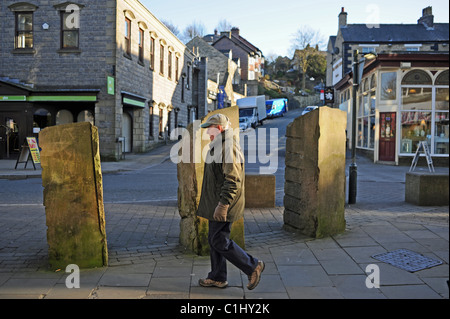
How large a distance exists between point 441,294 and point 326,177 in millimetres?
2583

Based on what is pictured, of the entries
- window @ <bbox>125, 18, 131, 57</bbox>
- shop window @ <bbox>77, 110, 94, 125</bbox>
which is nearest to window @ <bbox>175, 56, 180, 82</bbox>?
window @ <bbox>125, 18, 131, 57</bbox>

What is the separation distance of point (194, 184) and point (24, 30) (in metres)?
20.1

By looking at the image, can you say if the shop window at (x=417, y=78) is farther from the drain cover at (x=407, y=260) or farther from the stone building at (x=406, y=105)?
the drain cover at (x=407, y=260)

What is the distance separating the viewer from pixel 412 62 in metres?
20.6

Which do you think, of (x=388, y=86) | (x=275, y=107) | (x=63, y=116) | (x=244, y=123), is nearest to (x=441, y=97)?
(x=388, y=86)

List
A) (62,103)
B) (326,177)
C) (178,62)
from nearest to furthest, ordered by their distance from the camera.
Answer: (326,177), (62,103), (178,62)

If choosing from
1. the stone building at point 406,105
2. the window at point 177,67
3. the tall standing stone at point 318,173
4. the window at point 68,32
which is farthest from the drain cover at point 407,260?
the window at point 177,67

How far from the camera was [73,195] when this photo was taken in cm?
503

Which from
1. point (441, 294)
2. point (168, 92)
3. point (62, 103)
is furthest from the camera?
point (168, 92)

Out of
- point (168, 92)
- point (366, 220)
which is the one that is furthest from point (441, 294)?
point (168, 92)

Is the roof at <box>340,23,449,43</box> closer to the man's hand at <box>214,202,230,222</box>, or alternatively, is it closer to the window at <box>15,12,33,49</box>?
the window at <box>15,12,33,49</box>

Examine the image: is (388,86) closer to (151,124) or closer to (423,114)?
(423,114)
